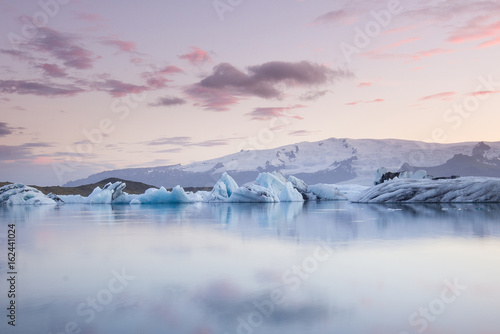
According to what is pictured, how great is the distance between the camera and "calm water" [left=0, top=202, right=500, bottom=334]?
4336 millimetres

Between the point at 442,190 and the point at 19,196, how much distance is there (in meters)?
39.9

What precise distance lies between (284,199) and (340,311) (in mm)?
42418

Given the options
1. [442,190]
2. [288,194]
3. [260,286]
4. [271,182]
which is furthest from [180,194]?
[260,286]

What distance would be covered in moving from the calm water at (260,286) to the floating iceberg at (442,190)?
23.1 m

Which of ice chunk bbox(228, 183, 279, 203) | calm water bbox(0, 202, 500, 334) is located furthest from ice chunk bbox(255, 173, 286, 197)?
calm water bbox(0, 202, 500, 334)

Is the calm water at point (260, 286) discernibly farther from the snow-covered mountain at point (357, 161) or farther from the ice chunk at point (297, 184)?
the snow-covered mountain at point (357, 161)

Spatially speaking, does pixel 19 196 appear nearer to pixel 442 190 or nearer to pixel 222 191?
pixel 222 191

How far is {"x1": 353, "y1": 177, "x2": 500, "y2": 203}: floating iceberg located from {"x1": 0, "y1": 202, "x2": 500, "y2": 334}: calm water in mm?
23068

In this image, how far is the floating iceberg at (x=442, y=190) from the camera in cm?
3200

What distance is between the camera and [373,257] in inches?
326

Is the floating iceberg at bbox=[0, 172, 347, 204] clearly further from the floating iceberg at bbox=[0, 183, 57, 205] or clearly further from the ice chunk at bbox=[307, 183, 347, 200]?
the ice chunk at bbox=[307, 183, 347, 200]

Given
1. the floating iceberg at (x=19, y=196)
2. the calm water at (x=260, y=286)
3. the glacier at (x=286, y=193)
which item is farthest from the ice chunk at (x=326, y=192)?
the calm water at (x=260, y=286)

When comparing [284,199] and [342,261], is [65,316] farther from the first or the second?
[284,199]

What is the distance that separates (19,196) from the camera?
43.5 metres
